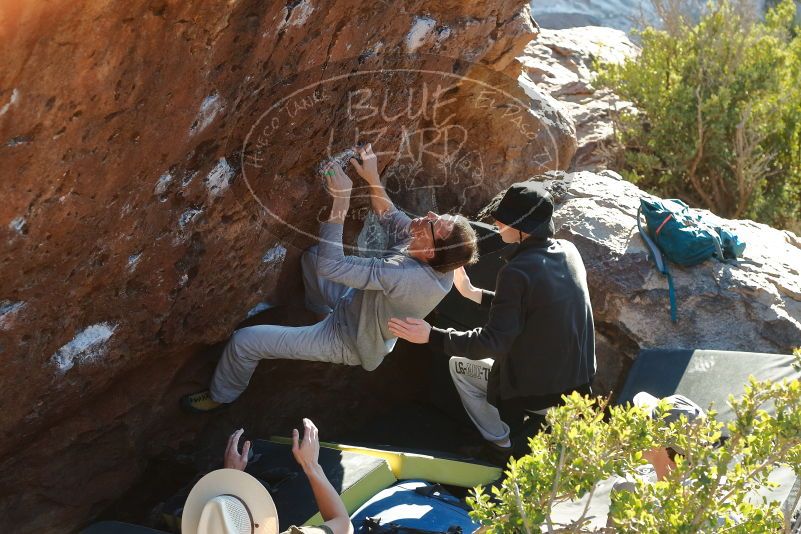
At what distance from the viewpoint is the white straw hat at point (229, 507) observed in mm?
3219

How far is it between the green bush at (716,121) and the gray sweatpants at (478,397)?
17.8 ft

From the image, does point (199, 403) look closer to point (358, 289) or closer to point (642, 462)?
point (358, 289)

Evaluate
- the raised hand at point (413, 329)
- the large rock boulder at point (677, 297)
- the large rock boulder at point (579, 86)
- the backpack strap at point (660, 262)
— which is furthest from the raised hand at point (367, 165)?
the large rock boulder at point (579, 86)

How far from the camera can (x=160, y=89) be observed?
319cm

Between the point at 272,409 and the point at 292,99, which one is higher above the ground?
the point at 292,99

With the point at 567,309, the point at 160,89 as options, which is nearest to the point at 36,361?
the point at 160,89

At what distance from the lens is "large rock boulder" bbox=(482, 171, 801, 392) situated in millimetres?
5312

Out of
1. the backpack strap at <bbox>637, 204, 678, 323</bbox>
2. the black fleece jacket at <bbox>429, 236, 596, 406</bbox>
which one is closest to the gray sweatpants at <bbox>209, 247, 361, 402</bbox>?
the black fleece jacket at <bbox>429, 236, 596, 406</bbox>

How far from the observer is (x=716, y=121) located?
390 inches

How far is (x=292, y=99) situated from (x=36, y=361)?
4.92 feet

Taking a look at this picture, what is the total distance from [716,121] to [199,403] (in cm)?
724

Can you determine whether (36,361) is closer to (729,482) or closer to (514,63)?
(729,482)

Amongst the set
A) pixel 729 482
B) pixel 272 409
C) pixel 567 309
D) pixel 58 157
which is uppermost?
pixel 58 157

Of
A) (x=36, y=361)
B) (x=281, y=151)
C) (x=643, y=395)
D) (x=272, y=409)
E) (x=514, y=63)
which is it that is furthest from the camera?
(x=514, y=63)
